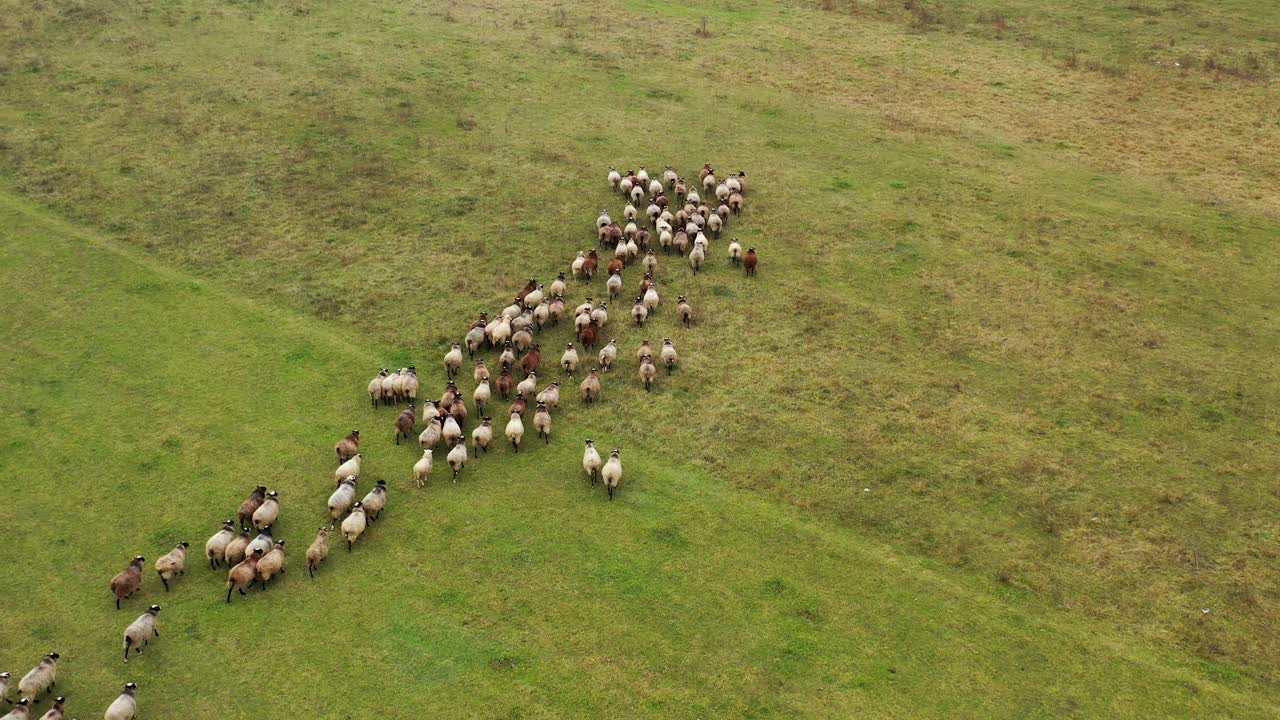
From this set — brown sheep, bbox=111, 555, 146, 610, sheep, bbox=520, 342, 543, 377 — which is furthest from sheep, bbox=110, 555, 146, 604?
sheep, bbox=520, 342, 543, 377

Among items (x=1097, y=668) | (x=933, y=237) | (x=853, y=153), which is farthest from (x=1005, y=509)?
(x=853, y=153)

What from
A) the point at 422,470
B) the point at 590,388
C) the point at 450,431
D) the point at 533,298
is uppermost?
the point at 533,298

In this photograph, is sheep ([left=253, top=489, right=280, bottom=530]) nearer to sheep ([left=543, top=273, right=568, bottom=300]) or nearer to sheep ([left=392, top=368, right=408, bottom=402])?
sheep ([left=392, top=368, right=408, bottom=402])

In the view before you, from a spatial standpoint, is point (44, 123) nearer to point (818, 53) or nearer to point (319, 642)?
point (319, 642)

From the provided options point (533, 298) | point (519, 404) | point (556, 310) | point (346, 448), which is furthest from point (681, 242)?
point (346, 448)

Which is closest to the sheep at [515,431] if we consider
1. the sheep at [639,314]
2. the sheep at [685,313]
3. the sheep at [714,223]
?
→ the sheep at [639,314]

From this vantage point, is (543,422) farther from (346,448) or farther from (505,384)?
(346,448)

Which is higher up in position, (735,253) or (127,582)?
(735,253)

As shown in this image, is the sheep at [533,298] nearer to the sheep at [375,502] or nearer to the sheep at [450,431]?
the sheep at [450,431]
